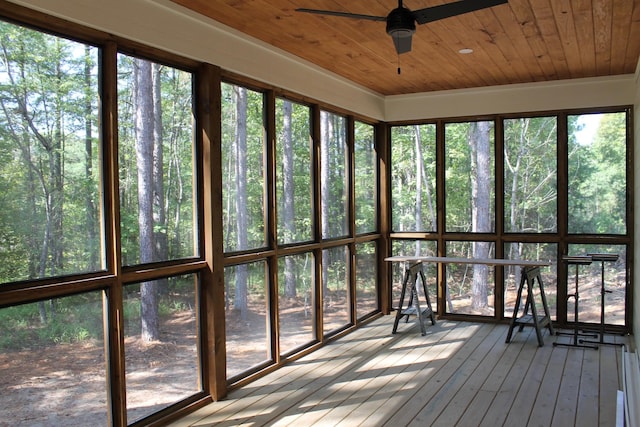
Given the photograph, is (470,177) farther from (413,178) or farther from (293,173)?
(293,173)

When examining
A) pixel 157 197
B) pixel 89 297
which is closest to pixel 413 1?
pixel 157 197

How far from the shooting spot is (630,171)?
5.45m

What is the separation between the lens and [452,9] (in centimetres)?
262

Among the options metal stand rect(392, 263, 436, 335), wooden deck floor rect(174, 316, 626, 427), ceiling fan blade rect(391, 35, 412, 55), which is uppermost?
ceiling fan blade rect(391, 35, 412, 55)

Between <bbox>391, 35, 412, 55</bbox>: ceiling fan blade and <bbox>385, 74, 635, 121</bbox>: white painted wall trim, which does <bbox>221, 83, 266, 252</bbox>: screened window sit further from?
<bbox>385, 74, 635, 121</bbox>: white painted wall trim

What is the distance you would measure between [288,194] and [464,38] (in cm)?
200

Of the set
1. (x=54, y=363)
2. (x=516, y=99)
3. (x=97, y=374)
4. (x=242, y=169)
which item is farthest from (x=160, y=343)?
(x=516, y=99)

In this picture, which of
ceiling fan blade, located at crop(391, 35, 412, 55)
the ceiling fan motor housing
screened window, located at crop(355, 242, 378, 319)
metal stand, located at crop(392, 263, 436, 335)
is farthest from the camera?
screened window, located at crop(355, 242, 378, 319)

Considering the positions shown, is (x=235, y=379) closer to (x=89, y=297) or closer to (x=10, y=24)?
(x=89, y=297)

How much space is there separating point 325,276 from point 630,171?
3358mm

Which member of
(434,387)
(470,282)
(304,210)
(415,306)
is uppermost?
(304,210)

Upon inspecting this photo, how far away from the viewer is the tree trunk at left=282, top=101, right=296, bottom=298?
187 inches

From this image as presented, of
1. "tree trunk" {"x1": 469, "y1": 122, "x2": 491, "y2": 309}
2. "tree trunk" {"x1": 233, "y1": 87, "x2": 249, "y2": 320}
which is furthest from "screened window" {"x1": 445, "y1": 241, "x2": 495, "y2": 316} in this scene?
"tree trunk" {"x1": 233, "y1": 87, "x2": 249, "y2": 320}

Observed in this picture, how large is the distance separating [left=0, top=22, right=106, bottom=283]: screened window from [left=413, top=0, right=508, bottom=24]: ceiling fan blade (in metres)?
1.82
